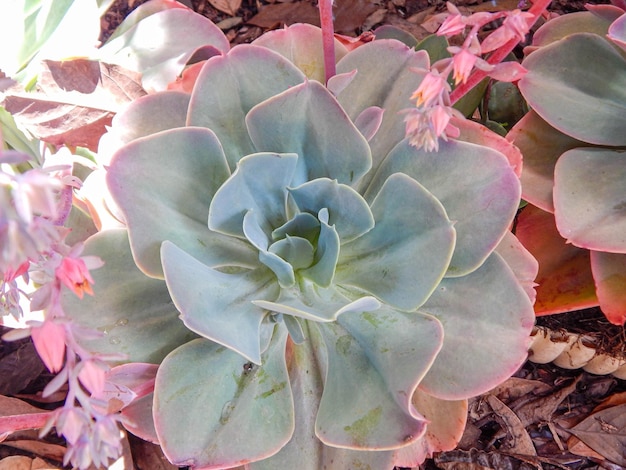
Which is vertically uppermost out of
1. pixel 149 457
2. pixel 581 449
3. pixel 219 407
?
pixel 219 407

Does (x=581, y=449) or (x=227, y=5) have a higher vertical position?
(x=227, y=5)

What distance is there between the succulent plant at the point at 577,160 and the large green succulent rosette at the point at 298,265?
0.19 metres

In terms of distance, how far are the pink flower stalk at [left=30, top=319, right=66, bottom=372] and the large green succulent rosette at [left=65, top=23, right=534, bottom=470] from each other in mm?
199

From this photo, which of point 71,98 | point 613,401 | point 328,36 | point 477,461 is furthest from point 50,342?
point 613,401

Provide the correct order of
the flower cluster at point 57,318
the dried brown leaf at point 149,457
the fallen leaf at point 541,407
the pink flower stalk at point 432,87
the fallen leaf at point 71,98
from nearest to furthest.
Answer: the flower cluster at point 57,318 < the pink flower stalk at point 432,87 < the fallen leaf at point 71,98 < the dried brown leaf at point 149,457 < the fallen leaf at point 541,407

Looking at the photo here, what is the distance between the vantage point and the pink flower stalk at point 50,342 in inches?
16.9

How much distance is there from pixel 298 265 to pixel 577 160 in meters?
0.44

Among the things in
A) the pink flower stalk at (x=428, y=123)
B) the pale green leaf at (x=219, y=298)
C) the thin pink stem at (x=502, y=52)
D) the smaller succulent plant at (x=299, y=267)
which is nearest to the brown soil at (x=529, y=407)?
the smaller succulent plant at (x=299, y=267)

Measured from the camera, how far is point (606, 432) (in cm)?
112

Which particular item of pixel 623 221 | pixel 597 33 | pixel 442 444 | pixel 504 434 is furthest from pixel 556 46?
pixel 504 434

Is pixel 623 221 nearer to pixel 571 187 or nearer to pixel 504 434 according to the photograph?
pixel 571 187

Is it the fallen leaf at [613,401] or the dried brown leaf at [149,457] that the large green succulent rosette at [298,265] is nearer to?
the dried brown leaf at [149,457]

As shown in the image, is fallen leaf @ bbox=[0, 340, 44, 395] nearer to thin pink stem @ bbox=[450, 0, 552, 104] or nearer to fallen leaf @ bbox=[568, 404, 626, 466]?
thin pink stem @ bbox=[450, 0, 552, 104]

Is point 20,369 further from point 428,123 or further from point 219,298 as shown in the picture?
point 428,123
